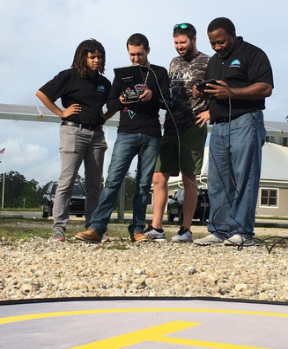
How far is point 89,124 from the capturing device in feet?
20.3

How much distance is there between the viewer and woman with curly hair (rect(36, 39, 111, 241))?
20.2 feet

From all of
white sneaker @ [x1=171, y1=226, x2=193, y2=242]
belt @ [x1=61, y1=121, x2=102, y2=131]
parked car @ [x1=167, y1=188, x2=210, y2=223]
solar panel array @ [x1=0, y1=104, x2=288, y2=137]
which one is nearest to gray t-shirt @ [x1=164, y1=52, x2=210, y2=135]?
belt @ [x1=61, y1=121, x2=102, y2=131]

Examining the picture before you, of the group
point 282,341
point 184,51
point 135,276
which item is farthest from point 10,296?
point 184,51

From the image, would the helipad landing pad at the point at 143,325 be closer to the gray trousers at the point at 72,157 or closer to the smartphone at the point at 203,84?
the smartphone at the point at 203,84

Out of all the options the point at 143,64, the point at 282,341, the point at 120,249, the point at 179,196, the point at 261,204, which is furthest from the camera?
the point at 261,204

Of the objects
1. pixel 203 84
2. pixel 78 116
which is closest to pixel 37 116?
pixel 78 116

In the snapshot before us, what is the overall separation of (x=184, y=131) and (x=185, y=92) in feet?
1.36

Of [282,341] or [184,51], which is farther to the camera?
[184,51]

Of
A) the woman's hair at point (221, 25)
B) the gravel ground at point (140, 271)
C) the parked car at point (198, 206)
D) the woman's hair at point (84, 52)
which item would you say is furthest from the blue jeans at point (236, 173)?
the parked car at point (198, 206)

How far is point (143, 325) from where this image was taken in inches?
93.7

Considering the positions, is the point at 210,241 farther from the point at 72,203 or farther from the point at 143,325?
the point at 72,203

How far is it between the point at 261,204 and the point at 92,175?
33.2 meters

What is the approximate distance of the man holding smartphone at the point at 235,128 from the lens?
5637 millimetres

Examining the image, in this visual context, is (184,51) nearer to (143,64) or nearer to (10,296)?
(143,64)
